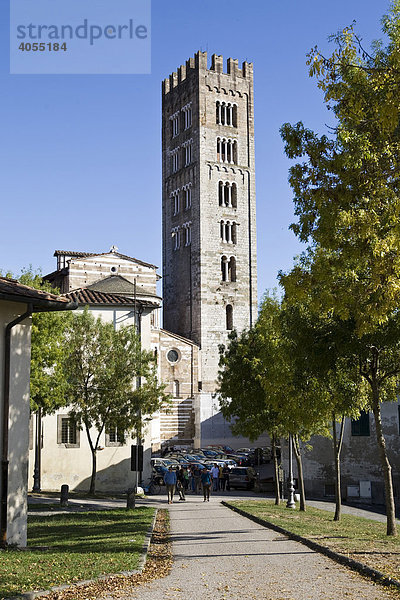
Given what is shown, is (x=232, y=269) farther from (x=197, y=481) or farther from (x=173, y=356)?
(x=197, y=481)

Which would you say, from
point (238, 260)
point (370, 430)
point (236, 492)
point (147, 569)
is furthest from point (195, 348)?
point (147, 569)

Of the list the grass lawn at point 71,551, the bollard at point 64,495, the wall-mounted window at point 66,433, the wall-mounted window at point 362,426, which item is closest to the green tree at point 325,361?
the grass lawn at point 71,551

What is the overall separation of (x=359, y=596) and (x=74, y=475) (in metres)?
29.2

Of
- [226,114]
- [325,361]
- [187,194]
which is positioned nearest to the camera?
[325,361]

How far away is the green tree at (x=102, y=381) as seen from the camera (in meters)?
33.7

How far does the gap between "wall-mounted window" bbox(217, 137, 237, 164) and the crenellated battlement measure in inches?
351

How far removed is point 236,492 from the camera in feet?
132

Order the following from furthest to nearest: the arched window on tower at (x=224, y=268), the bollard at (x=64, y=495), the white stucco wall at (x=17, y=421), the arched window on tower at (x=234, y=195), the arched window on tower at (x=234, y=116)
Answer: the arched window on tower at (x=234, y=116) < the arched window on tower at (x=234, y=195) < the arched window on tower at (x=224, y=268) < the bollard at (x=64, y=495) < the white stucco wall at (x=17, y=421)

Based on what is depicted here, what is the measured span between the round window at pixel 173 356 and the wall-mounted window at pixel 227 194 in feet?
64.3

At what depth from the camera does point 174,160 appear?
8956 centimetres

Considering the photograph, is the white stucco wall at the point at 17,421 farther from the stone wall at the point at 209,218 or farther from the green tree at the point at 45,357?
the stone wall at the point at 209,218

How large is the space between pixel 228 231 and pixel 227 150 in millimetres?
10315

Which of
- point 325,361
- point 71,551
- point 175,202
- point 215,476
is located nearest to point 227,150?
point 175,202

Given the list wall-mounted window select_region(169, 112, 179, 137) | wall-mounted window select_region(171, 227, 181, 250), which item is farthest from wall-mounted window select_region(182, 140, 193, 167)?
wall-mounted window select_region(171, 227, 181, 250)
